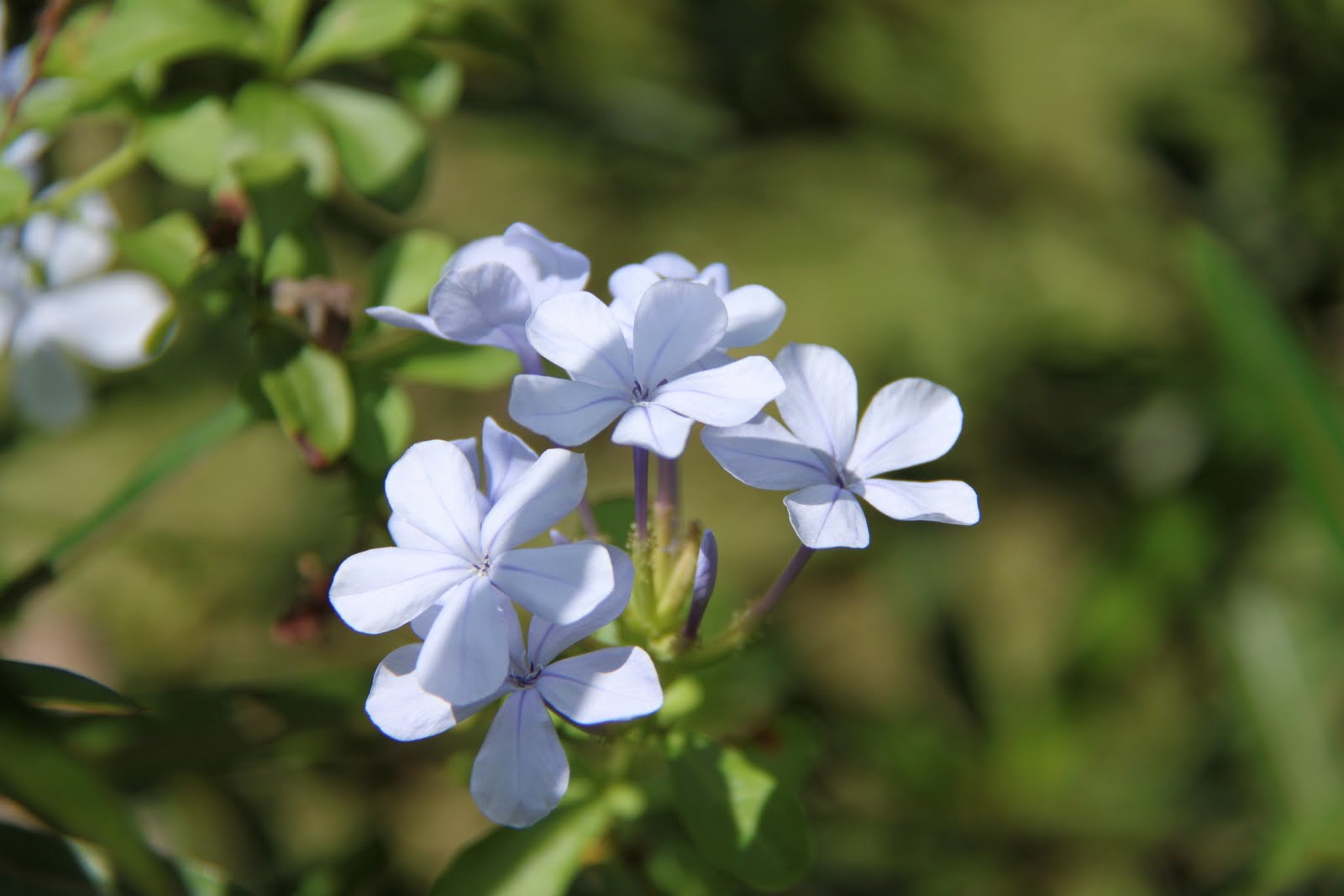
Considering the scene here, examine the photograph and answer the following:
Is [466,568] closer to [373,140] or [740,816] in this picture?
[740,816]

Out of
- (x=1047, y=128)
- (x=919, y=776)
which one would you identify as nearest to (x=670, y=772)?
(x=919, y=776)

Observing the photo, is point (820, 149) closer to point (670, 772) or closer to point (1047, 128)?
point (1047, 128)

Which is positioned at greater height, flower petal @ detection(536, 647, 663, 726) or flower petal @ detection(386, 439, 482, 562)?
flower petal @ detection(386, 439, 482, 562)

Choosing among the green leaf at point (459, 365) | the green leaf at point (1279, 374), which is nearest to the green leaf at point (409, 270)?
the green leaf at point (459, 365)

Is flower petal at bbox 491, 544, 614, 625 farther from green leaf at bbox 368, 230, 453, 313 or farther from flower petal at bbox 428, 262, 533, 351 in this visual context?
green leaf at bbox 368, 230, 453, 313

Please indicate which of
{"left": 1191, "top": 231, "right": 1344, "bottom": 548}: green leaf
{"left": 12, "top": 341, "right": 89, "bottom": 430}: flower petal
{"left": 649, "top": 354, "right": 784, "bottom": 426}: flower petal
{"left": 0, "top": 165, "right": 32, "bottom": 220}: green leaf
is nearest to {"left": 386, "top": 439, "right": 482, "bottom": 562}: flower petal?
{"left": 649, "top": 354, "right": 784, "bottom": 426}: flower petal

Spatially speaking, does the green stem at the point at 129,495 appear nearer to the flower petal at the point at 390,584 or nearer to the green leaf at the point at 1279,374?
the flower petal at the point at 390,584
